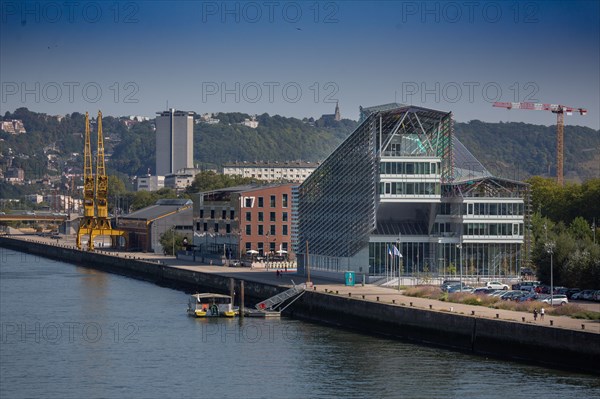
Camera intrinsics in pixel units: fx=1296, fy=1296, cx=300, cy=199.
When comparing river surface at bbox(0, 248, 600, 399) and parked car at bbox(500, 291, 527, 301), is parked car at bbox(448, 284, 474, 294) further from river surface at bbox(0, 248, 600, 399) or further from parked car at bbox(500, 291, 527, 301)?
river surface at bbox(0, 248, 600, 399)

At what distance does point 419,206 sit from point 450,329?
2528 cm

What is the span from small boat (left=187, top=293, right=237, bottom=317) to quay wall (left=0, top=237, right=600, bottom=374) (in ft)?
12.5

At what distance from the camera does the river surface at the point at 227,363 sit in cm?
4872

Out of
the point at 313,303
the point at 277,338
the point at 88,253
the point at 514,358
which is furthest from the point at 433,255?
the point at 88,253

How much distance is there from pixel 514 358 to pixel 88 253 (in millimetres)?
91377

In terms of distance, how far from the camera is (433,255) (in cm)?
8225

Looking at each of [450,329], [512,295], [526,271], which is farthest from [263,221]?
[450,329]

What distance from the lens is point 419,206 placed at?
8425cm

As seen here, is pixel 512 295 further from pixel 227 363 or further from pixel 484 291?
pixel 227 363

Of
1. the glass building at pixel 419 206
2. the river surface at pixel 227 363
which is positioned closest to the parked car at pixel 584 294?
the glass building at pixel 419 206

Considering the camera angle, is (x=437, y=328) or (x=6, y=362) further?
(x=437, y=328)

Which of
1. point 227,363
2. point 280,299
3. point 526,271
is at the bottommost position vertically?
point 227,363

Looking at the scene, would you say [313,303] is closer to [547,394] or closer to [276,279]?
[276,279]

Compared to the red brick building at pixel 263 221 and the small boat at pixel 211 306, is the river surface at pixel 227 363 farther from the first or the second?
the red brick building at pixel 263 221
